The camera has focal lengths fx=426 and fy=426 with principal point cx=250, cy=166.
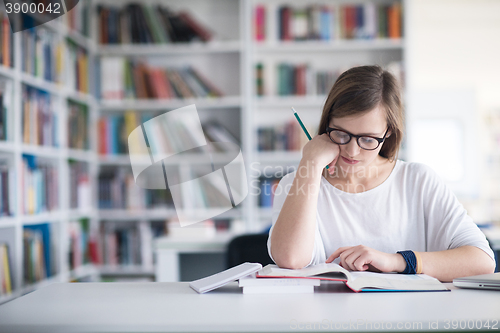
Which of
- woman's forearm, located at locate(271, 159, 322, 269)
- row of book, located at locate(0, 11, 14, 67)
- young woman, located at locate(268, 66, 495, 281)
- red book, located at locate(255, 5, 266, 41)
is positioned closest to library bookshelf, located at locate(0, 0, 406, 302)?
red book, located at locate(255, 5, 266, 41)

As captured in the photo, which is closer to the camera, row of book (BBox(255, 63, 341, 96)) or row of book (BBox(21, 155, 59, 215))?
row of book (BBox(21, 155, 59, 215))

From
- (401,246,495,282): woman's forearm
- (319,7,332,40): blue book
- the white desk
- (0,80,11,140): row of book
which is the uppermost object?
(319,7,332,40): blue book

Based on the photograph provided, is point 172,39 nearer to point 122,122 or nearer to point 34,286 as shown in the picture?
point 122,122

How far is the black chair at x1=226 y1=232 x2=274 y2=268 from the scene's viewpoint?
4.61 feet

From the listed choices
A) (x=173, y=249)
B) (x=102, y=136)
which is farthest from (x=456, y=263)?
(x=102, y=136)

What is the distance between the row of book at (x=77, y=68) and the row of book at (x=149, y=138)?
0.30m

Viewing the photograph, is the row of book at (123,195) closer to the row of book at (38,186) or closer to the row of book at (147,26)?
the row of book at (38,186)

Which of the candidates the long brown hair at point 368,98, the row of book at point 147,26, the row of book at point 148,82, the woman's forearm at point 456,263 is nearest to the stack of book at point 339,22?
the row of book at point 147,26

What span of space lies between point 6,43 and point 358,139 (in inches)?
70.3

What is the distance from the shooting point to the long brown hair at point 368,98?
3.39ft

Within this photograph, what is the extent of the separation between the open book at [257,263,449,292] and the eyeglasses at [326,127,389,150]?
1.06ft

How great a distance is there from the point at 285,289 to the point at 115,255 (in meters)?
2.47

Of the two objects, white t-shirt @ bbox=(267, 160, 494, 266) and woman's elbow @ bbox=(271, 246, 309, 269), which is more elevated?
white t-shirt @ bbox=(267, 160, 494, 266)

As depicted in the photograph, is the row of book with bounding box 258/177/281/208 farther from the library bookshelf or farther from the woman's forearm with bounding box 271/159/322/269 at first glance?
the woman's forearm with bounding box 271/159/322/269
